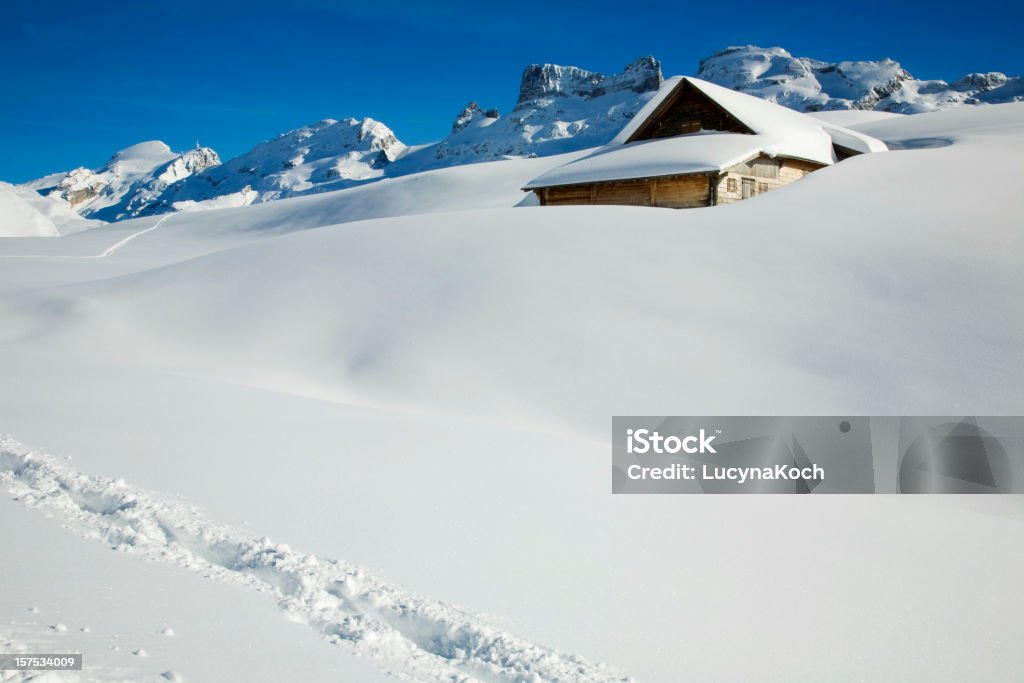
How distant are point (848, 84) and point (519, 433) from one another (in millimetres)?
124100

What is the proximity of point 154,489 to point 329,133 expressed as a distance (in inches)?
7931

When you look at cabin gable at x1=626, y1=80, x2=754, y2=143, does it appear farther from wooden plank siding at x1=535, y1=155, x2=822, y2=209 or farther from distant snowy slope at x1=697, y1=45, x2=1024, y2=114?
distant snowy slope at x1=697, y1=45, x2=1024, y2=114

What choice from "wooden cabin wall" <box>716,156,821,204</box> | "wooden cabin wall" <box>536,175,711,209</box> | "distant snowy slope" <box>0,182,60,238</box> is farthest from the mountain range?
"wooden cabin wall" <box>536,175,711,209</box>

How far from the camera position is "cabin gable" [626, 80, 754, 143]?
2117 centimetres

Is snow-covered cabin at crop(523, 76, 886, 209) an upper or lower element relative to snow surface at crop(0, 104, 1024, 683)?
upper

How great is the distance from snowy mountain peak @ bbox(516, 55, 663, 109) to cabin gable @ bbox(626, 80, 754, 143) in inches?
4518

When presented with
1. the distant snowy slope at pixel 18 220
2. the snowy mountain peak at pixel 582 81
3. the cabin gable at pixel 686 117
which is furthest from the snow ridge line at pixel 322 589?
the snowy mountain peak at pixel 582 81

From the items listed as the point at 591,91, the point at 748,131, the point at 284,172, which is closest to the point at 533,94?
the point at 591,91

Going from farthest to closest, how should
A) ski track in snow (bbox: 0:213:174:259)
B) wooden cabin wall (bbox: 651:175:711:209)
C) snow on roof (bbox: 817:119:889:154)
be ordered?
ski track in snow (bbox: 0:213:174:259) → snow on roof (bbox: 817:119:889:154) → wooden cabin wall (bbox: 651:175:711:209)

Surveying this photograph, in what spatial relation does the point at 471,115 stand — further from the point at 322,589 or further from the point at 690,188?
the point at 322,589

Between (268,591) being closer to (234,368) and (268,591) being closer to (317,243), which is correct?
(234,368)

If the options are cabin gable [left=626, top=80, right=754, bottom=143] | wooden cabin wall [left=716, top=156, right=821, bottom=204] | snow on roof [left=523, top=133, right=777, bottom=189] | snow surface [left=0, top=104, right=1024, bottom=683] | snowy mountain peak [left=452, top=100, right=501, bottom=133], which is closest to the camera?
snow surface [left=0, top=104, right=1024, bottom=683]

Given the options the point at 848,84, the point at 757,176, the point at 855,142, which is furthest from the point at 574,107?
the point at 757,176

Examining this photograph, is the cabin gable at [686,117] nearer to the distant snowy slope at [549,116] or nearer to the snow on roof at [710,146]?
the snow on roof at [710,146]
